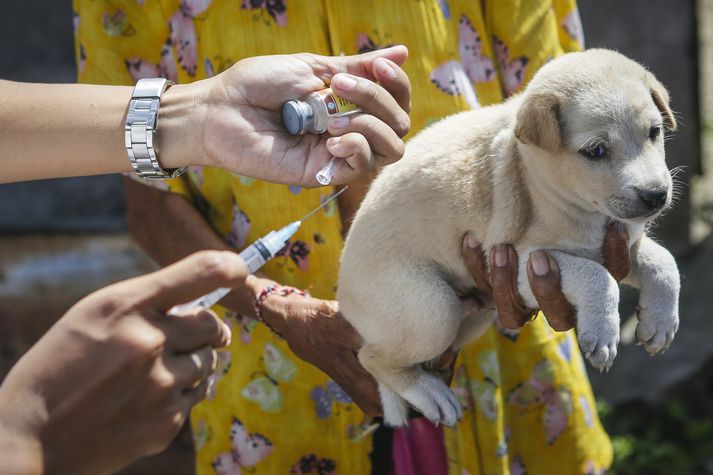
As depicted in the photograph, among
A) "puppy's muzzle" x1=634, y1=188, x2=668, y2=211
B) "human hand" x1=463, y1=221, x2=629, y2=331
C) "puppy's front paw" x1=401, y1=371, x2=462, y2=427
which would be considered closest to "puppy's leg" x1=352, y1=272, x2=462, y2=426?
"puppy's front paw" x1=401, y1=371, x2=462, y2=427

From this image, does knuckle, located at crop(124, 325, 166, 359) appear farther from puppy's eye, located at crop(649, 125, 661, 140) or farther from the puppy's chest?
puppy's eye, located at crop(649, 125, 661, 140)

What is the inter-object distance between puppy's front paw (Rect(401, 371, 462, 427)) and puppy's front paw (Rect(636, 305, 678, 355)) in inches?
23.5

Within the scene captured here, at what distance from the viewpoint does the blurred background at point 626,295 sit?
527 cm

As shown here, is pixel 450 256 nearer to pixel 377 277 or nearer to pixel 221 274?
pixel 377 277

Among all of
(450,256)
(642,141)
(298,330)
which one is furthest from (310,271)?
(642,141)

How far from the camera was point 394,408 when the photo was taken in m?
2.67

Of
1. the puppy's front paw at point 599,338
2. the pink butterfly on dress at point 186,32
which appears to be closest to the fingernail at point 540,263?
the puppy's front paw at point 599,338

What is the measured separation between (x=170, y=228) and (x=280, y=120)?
33.1 inches

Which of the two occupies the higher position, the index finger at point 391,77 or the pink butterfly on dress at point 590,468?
the index finger at point 391,77

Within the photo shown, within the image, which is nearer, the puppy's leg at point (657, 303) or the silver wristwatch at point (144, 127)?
the silver wristwatch at point (144, 127)

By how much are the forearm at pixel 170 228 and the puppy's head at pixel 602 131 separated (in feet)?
3.55

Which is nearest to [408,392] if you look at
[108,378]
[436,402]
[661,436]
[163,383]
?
[436,402]

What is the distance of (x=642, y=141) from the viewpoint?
226 cm

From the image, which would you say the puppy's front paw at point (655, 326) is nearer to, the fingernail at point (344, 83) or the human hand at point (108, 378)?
the fingernail at point (344, 83)
